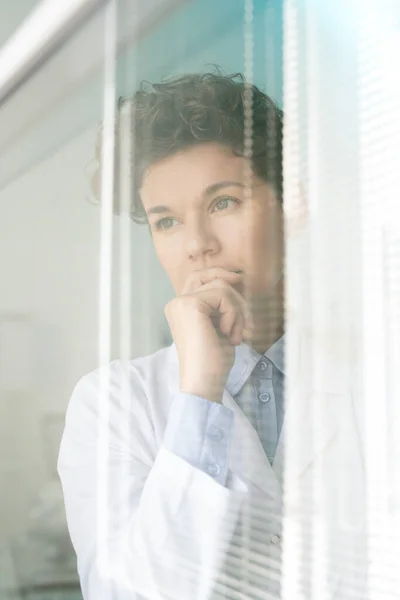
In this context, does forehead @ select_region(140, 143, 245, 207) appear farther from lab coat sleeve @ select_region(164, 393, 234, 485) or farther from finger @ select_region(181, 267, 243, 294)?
lab coat sleeve @ select_region(164, 393, 234, 485)

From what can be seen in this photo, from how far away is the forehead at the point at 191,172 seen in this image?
37.1 inches

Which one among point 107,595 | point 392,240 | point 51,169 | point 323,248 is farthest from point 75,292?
point 392,240

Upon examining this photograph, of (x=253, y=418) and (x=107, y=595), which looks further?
(x=107, y=595)

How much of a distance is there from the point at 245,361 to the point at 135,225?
0.36 meters

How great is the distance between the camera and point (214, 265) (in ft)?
3.12

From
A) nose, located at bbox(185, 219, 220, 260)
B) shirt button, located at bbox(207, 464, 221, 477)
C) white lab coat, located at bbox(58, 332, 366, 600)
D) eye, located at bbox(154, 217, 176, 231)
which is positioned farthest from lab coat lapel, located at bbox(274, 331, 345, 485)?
eye, located at bbox(154, 217, 176, 231)

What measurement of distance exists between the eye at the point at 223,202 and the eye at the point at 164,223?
11 centimetres

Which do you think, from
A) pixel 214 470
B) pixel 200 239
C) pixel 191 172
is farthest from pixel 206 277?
pixel 214 470

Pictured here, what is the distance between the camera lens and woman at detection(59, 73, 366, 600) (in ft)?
2.79

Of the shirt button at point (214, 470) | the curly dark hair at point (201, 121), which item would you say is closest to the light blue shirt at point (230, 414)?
the shirt button at point (214, 470)

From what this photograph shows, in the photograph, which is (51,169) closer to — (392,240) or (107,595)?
(107,595)

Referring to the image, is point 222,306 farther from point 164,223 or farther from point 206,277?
point 164,223

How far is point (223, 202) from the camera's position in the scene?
3.09 ft

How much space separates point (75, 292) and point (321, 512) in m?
0.73
